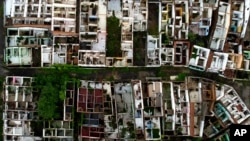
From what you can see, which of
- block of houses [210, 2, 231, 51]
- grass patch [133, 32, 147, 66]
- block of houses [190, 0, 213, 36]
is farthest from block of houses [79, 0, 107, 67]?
block of houses [210, 2, 231, 51]

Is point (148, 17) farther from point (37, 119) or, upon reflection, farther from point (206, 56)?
point (37, 119)

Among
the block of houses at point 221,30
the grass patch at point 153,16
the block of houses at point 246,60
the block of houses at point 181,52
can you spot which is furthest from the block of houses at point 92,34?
the block of houses at point 246,60

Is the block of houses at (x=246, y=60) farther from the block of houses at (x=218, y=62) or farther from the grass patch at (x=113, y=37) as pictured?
the grass patch at (x=113, y=37)

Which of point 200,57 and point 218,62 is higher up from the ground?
point 200,57

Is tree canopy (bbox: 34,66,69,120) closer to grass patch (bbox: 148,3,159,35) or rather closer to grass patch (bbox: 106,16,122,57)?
grass patch (bbox: 106,16,122,57)

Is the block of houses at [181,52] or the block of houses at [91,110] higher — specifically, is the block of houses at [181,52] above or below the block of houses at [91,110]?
above

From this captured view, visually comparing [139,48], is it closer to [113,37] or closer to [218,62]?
[113,37]

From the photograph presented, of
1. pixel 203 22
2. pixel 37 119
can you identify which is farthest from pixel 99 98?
pixel 203 22

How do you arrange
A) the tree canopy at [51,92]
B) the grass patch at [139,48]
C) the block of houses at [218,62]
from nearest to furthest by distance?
the tree canopy at [51,92], the block of houses at [218,62], the grass patch at [139,48]

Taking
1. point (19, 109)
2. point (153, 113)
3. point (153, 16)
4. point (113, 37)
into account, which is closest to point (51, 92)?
point (19, 109)
